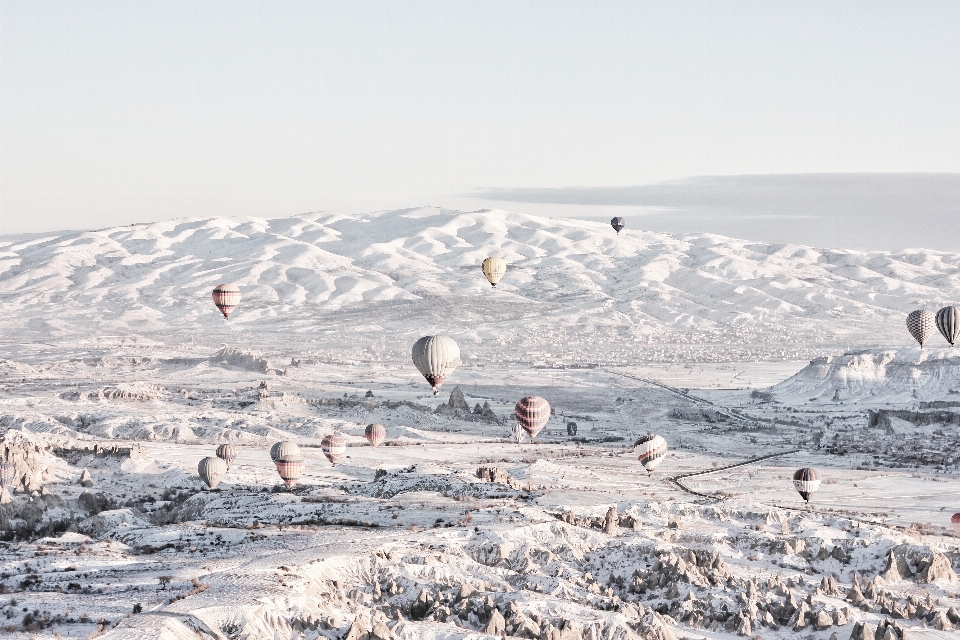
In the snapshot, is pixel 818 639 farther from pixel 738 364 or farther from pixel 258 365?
pixel 738 364

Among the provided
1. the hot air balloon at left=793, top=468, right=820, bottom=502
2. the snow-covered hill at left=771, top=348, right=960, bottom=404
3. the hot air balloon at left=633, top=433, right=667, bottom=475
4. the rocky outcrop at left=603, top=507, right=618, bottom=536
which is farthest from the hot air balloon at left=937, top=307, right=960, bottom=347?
the rocky outcrop at left=603, top=507, right=618, bottom=536

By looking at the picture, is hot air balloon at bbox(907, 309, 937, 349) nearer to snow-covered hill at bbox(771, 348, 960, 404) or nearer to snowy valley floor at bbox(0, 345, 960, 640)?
snowy valley floor at bbox(0, 345, 960, 640)

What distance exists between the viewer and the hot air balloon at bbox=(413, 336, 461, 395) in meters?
71.8

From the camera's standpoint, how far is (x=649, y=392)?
147 meters

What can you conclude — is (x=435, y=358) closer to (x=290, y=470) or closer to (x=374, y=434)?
(x=290, y=470)

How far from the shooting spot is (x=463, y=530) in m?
45.7

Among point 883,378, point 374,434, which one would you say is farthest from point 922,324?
point 374,434

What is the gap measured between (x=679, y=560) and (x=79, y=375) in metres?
130

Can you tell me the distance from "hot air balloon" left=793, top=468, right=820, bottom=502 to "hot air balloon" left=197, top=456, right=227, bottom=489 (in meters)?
32.0

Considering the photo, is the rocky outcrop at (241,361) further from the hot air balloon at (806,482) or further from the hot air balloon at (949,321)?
the hot air balloon at (806,482)

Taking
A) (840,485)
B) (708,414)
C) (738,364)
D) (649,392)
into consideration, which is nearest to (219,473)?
(840,485)

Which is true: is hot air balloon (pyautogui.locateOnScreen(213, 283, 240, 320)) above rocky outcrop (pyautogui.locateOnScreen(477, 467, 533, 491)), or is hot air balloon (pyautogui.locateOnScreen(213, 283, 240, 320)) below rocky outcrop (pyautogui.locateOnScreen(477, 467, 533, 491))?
above

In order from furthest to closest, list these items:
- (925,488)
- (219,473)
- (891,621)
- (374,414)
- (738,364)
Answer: (738,364), (374,414), (925,488), (219,473), (891,621)

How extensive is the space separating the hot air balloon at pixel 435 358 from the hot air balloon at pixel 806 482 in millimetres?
20249
